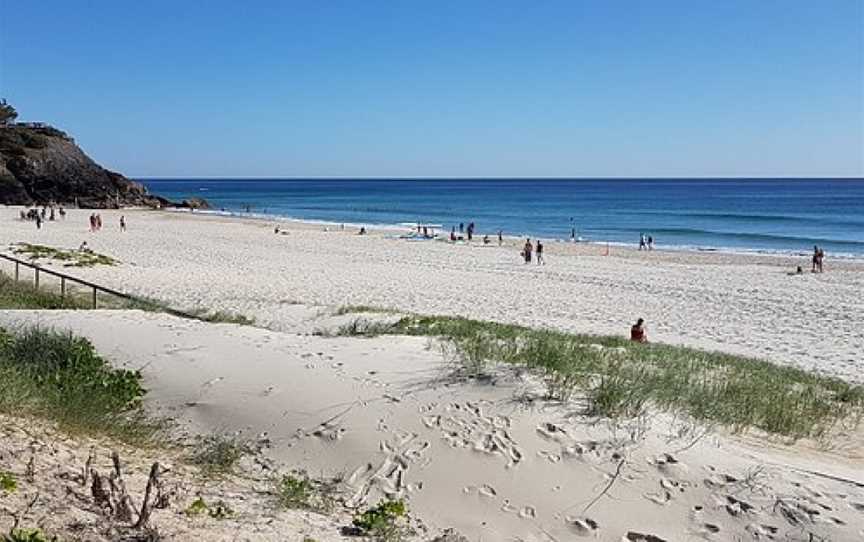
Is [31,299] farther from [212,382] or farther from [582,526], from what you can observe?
[582,526]

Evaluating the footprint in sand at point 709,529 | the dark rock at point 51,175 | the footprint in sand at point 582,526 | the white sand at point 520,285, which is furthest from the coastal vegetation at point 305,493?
the dark rock at point 51,175

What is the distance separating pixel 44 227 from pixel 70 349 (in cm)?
4303

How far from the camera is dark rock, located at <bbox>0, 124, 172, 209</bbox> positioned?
7088 centimetres

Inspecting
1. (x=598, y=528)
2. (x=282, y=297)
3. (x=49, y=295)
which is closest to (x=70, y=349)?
(x=598, y=528)

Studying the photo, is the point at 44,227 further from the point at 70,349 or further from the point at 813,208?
the point at 813,208

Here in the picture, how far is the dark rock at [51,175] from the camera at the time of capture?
7088cm

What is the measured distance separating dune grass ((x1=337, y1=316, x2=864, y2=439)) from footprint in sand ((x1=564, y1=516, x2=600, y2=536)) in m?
1.36

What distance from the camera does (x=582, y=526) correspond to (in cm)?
530

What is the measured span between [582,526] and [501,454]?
0.93m

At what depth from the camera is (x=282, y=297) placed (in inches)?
820

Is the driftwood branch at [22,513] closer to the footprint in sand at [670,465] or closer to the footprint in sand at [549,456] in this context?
the footprint in sand at [549,456]

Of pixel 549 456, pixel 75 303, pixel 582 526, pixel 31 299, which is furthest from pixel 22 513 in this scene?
pixel 31 299

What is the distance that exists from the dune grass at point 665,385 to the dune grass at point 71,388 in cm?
308

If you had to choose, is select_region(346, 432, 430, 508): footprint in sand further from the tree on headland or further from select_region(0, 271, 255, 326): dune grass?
the tree on headland
